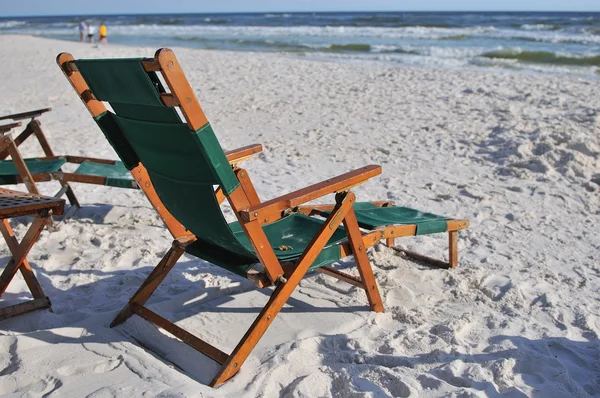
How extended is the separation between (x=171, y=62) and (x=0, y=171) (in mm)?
A: 2914

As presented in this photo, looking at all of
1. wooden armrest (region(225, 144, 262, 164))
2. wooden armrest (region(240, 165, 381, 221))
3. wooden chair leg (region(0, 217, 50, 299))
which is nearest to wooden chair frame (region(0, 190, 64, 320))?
wooden chair leg (region(0, 217, 50, 299))

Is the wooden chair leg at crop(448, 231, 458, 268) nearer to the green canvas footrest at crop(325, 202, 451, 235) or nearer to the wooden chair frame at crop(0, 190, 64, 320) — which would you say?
the green canvas footrest at crop(325, 202, 451, 235)

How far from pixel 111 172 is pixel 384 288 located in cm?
220

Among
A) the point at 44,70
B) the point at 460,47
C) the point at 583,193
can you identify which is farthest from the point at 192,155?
the point at 460,47

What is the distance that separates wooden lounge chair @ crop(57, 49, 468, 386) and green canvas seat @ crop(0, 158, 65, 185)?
1.84m

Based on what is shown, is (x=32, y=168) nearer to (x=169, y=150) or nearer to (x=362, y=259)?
(x=169, y=150)

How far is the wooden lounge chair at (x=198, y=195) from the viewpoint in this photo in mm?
2223

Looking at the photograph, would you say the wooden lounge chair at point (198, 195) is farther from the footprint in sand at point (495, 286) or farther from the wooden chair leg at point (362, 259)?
the footprint in sand at point (495, 286)

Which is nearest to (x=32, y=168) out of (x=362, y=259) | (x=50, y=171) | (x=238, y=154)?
(x=50, y=171)

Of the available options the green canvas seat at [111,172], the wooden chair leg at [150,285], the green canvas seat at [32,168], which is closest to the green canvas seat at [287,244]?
the wooden chair leg at [150,285]

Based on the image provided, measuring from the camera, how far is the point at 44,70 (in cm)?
1266

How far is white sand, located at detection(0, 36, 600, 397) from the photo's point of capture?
2447 mm

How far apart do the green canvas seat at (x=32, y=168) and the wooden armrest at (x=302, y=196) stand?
2.50 meters

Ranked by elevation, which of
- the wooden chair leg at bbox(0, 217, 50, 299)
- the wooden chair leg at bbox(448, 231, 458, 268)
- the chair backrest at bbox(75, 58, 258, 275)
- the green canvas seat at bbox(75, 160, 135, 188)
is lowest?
the wooden chair leg at bbox(448, 231, 458, 268)
